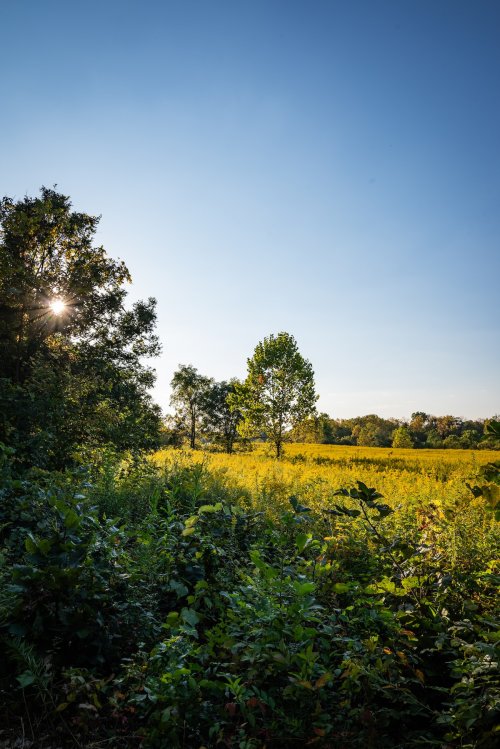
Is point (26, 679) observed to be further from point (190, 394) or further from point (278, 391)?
point (190, 394)

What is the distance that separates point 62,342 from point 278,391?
53.1 feet

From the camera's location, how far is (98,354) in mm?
14016

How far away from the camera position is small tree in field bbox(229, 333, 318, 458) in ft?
86.4

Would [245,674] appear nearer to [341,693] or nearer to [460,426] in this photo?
[341,693]

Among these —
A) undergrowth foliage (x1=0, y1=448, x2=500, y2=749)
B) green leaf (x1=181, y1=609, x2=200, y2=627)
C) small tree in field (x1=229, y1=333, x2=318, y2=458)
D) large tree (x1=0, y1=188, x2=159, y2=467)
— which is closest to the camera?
undergrowth foliage (x1=0, y1=448, x2=500, y2=749)

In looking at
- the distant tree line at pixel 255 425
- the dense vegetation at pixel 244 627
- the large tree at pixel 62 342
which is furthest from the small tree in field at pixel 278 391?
the dense vegetation at pixel 244 627

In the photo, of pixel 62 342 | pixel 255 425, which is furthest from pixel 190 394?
pixel 62 342

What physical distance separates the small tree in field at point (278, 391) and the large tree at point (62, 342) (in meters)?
12.3

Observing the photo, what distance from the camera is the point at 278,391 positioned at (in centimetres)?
2672

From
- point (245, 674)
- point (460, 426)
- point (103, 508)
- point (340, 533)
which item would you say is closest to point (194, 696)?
point (245, 674)

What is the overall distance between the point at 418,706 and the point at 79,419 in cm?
691

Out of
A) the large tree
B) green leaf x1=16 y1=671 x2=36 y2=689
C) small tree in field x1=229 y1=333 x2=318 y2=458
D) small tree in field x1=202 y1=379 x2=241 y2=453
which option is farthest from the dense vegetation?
small tree in field x1=202 y1=379 x2=241 y2=453

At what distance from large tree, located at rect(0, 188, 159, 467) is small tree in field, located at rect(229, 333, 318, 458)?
12270mm

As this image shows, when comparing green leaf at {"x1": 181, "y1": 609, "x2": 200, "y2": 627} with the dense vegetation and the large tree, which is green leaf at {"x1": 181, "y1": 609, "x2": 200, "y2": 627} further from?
the large tree
